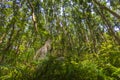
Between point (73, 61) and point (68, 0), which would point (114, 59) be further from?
point (68, 0)

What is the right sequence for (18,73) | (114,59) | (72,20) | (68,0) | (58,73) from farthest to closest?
1. (72,20)
2. (68,0)
3. (114,59)
4. (18,73)
5. (58,73)

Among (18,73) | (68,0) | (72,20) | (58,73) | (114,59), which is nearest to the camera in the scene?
(58,73)

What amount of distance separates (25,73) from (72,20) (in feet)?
88.1

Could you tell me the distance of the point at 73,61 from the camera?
335cm

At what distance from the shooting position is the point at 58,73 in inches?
124

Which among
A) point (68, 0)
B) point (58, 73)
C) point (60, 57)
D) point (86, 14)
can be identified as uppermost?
point (68, 0)

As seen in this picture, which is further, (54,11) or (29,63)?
(54,11)

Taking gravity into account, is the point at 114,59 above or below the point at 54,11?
below

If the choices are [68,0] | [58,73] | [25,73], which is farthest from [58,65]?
[68,0]

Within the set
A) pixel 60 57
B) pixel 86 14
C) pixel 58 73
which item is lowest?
pixel 58 73

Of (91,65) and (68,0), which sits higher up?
(68,0)

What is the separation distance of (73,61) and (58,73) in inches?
13.2

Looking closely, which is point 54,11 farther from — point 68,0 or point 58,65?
point 58,65

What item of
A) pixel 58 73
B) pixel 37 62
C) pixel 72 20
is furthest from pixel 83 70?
pixel 72 20
